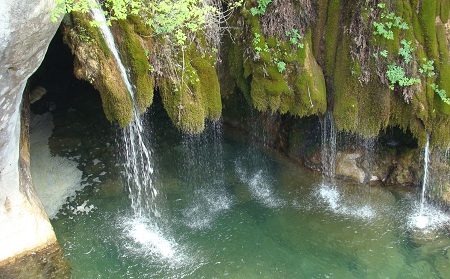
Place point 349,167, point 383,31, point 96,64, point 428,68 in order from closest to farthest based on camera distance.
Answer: point 96,64 → point 383,31 → point 428,68 → point 349,167

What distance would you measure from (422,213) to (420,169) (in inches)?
39.6

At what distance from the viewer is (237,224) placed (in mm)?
8891

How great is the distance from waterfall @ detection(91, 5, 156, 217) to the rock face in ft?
5.08

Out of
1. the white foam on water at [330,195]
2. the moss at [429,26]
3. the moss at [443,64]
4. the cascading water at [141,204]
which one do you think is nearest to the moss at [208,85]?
the cascading water at [141,204]

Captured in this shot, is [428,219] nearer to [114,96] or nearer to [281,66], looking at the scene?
[281,66]

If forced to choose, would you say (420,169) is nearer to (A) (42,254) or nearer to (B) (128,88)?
(B) (128,88)

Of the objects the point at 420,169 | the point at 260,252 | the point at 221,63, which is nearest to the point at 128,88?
the point at 221,63

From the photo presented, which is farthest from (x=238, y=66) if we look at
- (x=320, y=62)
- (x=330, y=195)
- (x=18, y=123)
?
(x=18, y=123)

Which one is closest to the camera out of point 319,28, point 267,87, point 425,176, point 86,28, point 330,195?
point 86,28

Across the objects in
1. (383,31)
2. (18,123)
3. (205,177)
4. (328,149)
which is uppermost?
(383,31)

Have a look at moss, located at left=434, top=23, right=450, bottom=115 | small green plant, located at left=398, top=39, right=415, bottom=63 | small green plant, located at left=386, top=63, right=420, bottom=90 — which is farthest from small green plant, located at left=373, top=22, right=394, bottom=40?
moss, located at left=434, top=23, right=450, bottom=115

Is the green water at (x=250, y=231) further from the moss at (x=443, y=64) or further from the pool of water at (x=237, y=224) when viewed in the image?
the moss at (x=443, y=64)

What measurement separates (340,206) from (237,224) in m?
2.33

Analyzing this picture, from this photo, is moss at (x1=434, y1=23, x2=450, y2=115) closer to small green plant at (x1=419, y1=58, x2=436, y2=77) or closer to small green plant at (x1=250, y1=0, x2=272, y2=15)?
small green plant at (x1=419, y1=58, x2=436, y2=77)
